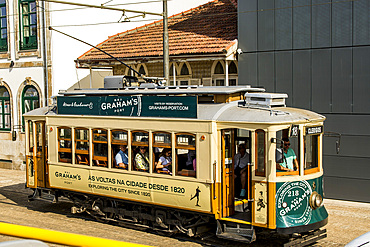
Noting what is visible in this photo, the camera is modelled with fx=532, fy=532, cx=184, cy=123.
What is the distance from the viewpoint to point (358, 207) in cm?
1398

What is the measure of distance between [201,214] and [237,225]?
0.75 m

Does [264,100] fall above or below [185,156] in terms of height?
above

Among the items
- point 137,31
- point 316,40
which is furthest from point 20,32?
point 316,40

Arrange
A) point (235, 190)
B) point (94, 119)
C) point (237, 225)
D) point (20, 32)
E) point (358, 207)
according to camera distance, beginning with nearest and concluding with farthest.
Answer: point (237, 225) < point (235, 190) < point (94, 119) < point (358, 207) < point (20, 32)

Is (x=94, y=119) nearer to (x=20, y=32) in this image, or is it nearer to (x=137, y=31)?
(x=137, y=31)

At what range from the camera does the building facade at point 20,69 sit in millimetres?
21844

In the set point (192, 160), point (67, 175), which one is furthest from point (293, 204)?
point (67, 175)

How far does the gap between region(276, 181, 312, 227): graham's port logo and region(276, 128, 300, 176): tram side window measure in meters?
0.25

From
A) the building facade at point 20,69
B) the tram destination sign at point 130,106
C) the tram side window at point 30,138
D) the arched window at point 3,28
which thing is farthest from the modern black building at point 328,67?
the arched window at point 3,28

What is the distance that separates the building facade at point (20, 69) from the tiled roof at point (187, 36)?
7.34ft

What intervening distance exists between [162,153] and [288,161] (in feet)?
8.81

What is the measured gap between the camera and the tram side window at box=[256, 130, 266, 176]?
9.67 meters

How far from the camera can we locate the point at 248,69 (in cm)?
1638

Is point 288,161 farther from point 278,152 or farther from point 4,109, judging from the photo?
point 4,109
